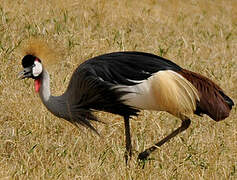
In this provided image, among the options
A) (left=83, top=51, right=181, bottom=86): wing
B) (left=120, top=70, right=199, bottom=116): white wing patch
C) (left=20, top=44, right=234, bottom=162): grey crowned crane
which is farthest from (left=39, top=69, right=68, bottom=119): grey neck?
(left=120, top=70, right=199, bottom=116): white wing patch

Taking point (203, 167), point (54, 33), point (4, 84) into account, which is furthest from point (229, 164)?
point (54, 33)

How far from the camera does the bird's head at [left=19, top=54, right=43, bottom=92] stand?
4.82m

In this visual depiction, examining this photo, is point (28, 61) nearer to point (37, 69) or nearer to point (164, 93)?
point (37, 69)

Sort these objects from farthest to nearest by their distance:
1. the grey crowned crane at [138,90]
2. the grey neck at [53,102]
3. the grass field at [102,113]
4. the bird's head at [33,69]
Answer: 1. the bird's head at [33,69]
2. the grey neck at [53,102]
3. the grey crowned crane at [138,90]
4. the grass field at [102,113]

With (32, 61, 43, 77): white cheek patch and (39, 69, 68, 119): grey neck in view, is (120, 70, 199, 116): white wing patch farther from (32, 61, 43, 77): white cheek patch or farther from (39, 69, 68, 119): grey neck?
(32, 61, 43, 77): white cheek patch

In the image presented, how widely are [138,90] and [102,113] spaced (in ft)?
3.20

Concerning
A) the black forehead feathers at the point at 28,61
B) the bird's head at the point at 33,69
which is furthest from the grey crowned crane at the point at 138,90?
the black forehead feathers at the point at 28,61

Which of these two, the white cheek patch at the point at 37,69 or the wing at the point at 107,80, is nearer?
the wing at the point at 107,80

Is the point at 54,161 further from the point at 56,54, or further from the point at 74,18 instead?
the point at 74,18

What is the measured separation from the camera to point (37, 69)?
484cm

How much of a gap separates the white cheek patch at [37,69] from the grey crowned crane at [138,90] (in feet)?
0.91

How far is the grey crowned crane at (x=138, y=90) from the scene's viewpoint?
450 cm

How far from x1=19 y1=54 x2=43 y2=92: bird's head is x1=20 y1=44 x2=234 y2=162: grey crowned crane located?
0.24 meters

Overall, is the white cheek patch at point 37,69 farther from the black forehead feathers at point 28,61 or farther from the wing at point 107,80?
the wing at point 107,80
